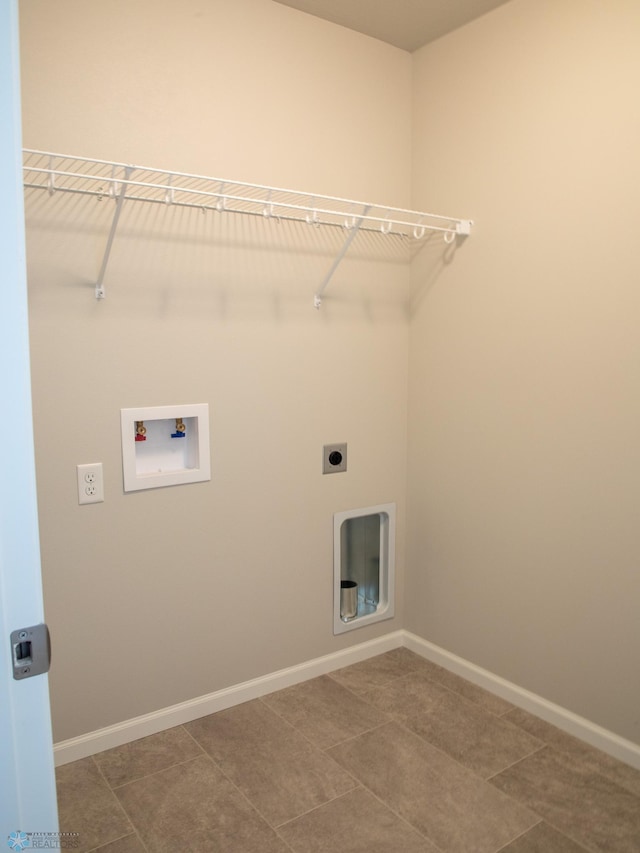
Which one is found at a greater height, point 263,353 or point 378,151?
point 378,151

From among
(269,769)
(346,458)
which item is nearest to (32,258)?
(346,458)

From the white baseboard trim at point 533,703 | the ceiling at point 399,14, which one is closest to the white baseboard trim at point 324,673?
the white baseboard trim at point 533,703

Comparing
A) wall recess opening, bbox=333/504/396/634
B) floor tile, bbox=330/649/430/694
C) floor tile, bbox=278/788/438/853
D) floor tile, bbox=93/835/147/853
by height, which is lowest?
floor tile, bbox=278/788/438/853

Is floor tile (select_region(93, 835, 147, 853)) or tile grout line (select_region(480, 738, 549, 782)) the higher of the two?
tile grout line (select_region(480, 738, 549, 782))

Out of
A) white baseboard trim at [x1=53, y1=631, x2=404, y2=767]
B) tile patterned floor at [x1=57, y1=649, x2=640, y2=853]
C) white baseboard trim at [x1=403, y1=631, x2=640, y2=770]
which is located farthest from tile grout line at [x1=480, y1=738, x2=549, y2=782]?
white baseboard trim at [x1=53, y1=631, x2=404, y2=767]

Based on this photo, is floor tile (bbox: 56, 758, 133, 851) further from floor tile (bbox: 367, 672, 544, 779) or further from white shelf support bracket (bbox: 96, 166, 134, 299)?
white shelf support bracket (bbox: 96, 166, 134, 299)

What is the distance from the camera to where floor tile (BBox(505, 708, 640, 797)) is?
6.61 feet

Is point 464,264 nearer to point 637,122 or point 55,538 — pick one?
point 637,122

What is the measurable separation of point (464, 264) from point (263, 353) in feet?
2.83

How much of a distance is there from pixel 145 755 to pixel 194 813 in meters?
0.34

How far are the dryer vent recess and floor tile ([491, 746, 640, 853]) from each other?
1196 millimetres

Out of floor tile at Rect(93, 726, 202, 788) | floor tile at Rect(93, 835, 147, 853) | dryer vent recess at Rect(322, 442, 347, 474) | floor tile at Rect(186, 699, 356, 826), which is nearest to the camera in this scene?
floor tile at Rect(93, 835, 147, 853)

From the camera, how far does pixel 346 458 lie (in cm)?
263

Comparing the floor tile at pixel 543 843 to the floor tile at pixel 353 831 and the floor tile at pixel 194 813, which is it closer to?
the floor tile at pixel 353 831
